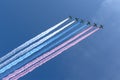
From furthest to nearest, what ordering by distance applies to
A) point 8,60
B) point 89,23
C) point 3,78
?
point 89,23 < point 8,60 < point 3,78

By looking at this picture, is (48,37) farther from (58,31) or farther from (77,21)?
(77,21)

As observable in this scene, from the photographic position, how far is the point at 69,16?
82.9 meters

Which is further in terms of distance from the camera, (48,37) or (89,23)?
(89,23)

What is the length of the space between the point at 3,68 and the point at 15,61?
2469 millimetres

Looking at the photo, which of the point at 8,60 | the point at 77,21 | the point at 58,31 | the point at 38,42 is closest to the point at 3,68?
the point at 8,60

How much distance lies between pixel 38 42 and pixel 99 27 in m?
15.8

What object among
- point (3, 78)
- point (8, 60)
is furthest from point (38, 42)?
point (3, 78)

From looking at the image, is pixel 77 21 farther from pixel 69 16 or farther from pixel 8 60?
pixel 8 60

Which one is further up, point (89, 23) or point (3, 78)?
point (89, 23)

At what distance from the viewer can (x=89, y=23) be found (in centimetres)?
8062

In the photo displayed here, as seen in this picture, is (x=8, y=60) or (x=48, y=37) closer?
(x=8, y=60)

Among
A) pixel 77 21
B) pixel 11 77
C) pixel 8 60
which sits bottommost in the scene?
pixel 11 77

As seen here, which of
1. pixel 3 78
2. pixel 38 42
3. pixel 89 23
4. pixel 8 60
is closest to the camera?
pixel 3 78

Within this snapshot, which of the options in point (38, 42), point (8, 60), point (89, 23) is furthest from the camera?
point (89, 23)
